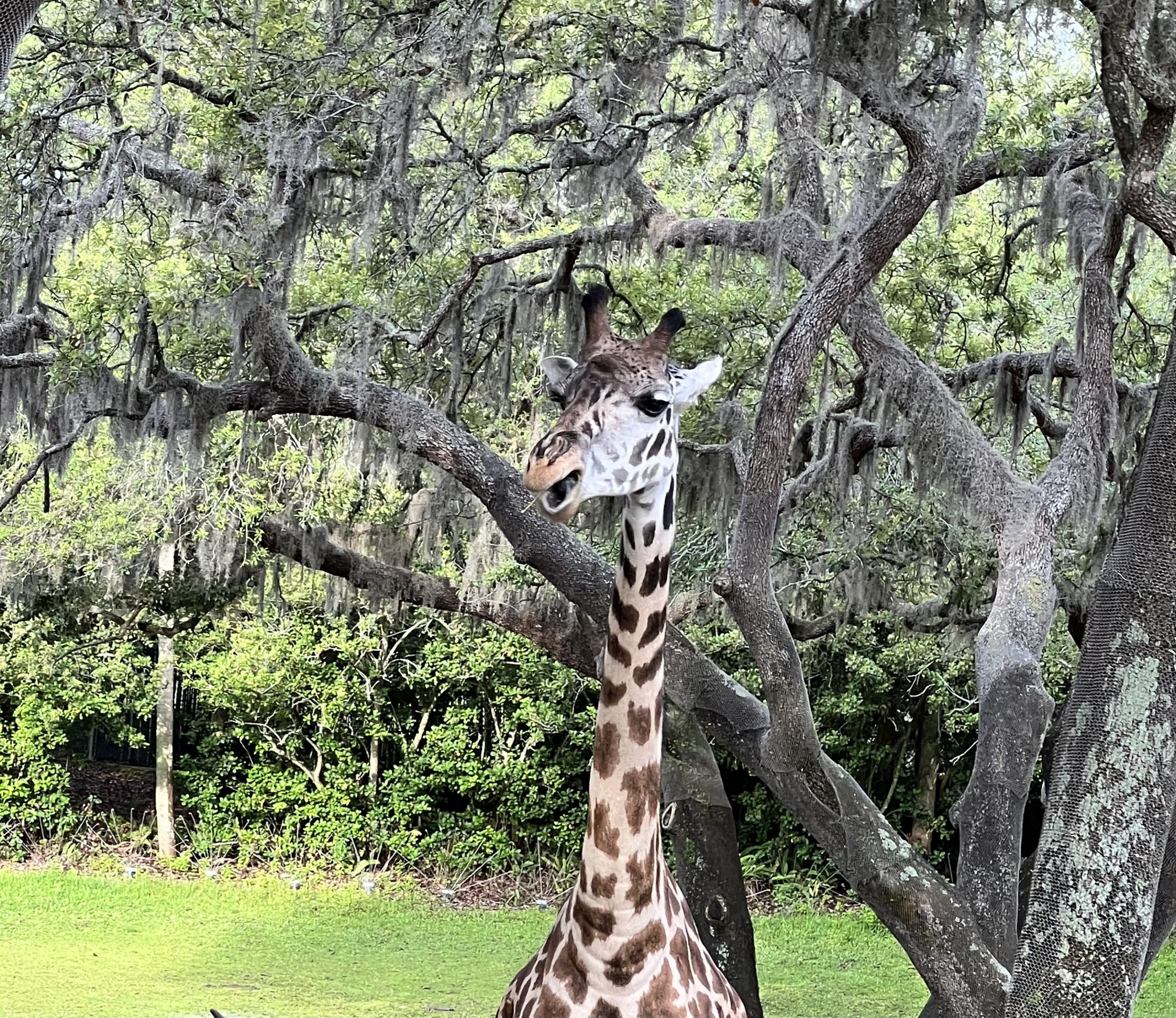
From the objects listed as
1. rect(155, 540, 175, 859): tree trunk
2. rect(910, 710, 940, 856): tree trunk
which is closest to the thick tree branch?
rect(155, 540, 175, 859): tree trunk

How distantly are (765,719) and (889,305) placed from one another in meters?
3.21

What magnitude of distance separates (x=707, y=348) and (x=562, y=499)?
4645 millimetres

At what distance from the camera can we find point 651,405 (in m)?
2.42

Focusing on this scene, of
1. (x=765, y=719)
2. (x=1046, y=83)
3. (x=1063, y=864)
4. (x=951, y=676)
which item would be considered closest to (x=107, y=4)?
(x=765, y=719)

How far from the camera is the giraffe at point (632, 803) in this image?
259 centimetres

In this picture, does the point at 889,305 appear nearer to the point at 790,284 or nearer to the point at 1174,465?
the point at 790,284

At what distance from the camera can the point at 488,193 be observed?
683 cm

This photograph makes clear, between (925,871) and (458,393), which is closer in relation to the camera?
(925,871)

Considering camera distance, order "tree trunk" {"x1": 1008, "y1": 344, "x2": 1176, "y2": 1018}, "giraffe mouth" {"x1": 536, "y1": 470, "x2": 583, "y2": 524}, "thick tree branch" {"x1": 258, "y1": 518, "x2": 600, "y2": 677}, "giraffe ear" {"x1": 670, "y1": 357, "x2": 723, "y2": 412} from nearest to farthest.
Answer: "giraffe mouth" {"x1": 536, "y1": 470, "x2": 583, "y2": 524}
"giraffe ear" {"x1": 670, "y1": 357, "x2": 723, "y2": 412}
"tree trunk" {"x1": 1008, "y1": 344, "x2": 1176, "y2": 1018}
"thick tree branch" {"x1": 258, "y1": 518, "x2": 600, "y2": 677}

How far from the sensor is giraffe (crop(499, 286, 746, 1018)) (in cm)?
259

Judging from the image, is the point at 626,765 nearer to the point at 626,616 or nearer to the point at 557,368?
the point at 626,616

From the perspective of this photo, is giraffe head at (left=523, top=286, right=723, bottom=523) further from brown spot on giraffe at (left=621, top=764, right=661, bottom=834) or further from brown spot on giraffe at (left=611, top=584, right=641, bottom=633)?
brown spot on giraffe at (left=621, top=764, right=661, bottom=834)

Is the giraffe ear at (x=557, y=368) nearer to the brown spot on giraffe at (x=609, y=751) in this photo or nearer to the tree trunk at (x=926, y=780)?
the brown spot on giraffe at (x=609, y=751)

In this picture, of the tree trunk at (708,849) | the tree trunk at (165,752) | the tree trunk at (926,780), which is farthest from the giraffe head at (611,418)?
the tree trunk at (926,780)
